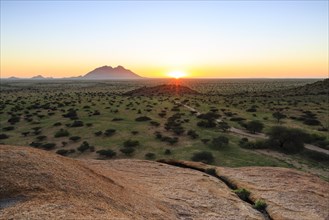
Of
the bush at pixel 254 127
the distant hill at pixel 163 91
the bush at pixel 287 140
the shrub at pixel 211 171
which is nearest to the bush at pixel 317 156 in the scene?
the bush at pixel 287 140

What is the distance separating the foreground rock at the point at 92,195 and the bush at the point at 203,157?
1311cm

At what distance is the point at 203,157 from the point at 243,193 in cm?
1420

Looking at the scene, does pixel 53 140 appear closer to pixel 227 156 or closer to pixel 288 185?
pixel 227 156

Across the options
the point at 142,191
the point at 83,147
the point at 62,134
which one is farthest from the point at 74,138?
the point at 142,191

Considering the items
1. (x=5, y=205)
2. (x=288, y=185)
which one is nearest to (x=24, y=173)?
(x=5, y=205)

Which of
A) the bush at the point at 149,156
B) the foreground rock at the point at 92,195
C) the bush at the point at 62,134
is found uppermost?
the foreground rock at the point at 92,195

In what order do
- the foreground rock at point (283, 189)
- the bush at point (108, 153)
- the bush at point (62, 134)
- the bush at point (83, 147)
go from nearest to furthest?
the foreground rock at point (283, 189) → the bush at point (108, 153) → the bush at point (83, 147) → the bush at point (62, 134)

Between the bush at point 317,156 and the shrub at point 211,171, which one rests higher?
the shrub at point 211,171

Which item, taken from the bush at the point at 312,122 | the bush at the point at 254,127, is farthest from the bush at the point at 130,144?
the bush at the point at 312,122

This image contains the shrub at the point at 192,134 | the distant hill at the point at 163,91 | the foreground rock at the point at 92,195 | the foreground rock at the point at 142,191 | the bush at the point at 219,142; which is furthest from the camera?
the distant hill at the point at 163,91

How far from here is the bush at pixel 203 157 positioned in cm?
2925

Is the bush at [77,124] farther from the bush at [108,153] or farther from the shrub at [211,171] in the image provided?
the shrub at [211,171]

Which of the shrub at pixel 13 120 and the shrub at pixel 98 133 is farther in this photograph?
the shrub at pixel 13 120

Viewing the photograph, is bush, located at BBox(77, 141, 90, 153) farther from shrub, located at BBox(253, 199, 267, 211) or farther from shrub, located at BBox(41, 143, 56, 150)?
shrub, located at BBox(253, 199, 267, 211)
